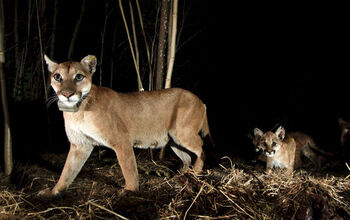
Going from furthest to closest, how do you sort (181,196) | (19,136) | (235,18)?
(235,18)
(19,136)
(181,196)

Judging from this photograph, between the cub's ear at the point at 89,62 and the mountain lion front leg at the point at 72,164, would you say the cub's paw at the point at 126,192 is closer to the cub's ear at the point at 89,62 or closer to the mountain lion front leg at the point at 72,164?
the mountain lion front leg at the point at 72,164

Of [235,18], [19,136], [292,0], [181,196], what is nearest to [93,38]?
[19,136]

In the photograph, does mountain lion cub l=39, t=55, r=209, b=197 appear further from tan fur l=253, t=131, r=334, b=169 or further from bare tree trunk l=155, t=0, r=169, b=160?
tan fur l=253, t=131, r=334, b=169

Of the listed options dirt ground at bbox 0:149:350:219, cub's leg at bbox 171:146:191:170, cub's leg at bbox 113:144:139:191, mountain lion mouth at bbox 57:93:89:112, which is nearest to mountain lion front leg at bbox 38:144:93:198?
dirt ground at bbox 0:149:350:219

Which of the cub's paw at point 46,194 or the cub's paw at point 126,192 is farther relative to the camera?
the cub's paw at point 46,194

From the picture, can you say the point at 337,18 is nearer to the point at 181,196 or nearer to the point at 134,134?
the point at 134,134

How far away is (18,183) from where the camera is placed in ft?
12.8

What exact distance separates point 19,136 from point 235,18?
16.8 feet

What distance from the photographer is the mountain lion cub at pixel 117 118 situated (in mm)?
3365

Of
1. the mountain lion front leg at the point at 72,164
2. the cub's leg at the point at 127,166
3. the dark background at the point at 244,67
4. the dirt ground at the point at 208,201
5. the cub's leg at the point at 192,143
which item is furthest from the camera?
the dark background at the point at 244,67

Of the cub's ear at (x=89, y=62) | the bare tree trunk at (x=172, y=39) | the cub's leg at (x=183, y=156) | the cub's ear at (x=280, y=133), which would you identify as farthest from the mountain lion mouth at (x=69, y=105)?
the cub's ear at (x=280, y=133)

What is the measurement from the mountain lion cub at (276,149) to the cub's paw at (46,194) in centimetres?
266

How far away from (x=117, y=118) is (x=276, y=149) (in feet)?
7.28

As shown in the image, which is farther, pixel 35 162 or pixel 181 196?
pixel 35 162
